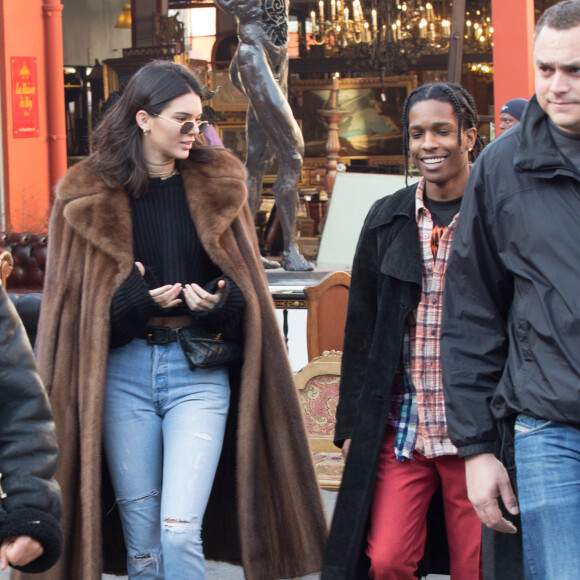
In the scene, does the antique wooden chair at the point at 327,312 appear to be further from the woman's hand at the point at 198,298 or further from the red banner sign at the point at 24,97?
the red banner sign at the point at 24,97

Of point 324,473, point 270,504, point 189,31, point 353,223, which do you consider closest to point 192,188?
point 270,504

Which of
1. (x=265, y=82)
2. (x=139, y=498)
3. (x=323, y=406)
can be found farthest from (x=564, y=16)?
(x=265, y=82)

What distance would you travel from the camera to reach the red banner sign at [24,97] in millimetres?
12453

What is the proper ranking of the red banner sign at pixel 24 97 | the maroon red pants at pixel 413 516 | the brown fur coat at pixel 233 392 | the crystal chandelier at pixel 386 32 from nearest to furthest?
the maroon red pants at pixel 413 516 → the brown fur coat at pixel 233 392 → the red banner sign at pixel 24 97 → the crystal chandelier at pixel 386 32

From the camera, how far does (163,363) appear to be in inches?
114

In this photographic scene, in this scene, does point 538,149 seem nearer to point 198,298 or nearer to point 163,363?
point 198,298

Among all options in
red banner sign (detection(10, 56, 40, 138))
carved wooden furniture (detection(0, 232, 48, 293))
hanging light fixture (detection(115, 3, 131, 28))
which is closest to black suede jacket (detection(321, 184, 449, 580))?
carved wooden furniture (detection(0, 232, 48, 293))

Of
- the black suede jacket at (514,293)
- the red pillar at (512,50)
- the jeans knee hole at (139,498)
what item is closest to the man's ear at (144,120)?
the jeans knee hole at (139,498)

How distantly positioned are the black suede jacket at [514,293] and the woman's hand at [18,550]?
88cm

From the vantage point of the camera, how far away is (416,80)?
19.6 metres

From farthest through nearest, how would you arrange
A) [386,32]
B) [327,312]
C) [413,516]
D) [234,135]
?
[234,135]
[386,32]
[327,312]
[413,516]

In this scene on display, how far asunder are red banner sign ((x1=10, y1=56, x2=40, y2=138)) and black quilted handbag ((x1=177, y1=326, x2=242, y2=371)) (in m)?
10.1

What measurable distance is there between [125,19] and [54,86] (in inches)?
330

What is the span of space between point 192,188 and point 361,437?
Answer: 3.03 ft
